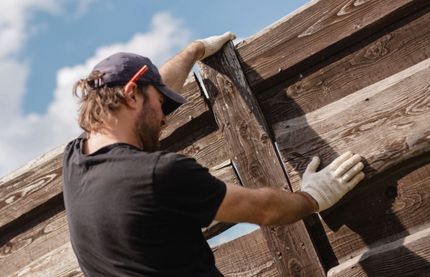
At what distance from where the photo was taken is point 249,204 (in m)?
3.34

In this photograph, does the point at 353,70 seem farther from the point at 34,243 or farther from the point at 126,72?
the point at 34,243

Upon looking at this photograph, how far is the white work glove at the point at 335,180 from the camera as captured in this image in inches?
150

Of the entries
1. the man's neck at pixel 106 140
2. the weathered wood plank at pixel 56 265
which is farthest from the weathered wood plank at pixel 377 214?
the weathered wood plank at pixel 56 265

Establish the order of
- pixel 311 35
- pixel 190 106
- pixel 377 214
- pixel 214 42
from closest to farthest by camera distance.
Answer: pixel 377 214 → pixel 311 35 → pixel 214 42 → pixel 190 106

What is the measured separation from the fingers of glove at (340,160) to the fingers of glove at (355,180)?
0.11 meters

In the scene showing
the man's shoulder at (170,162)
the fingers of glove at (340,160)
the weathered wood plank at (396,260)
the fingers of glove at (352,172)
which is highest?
the man's shoulder at (170,162)

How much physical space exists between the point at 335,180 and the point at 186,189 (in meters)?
1.01

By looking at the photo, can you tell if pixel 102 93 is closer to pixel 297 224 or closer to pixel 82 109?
pixel 82 109

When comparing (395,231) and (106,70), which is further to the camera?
(395,231)

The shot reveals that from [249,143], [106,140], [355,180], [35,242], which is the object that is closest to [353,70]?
[355,180]

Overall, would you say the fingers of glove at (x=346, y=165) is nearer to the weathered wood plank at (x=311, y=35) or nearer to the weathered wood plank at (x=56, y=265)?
the weathered wood plank at (x=311, y=35)

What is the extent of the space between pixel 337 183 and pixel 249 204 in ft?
2.28

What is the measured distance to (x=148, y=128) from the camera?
346 cm

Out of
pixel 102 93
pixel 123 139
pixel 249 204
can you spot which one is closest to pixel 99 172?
pixel 123 139
